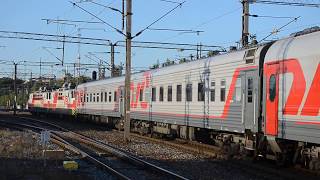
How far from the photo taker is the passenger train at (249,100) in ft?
43.0

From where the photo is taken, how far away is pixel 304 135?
13.0m

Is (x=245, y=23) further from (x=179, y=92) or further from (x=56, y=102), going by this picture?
(x=56, y=102)

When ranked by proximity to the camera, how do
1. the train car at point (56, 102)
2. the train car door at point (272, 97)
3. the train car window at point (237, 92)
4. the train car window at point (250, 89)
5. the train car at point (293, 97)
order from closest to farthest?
the train car at point (293, 97), the train car door at point (272, 97), the train car window at point (250, 89), the train car window at point (237, 92), the train car at point (56, 102)

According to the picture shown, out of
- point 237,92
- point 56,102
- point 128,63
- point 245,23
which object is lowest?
point 56,102

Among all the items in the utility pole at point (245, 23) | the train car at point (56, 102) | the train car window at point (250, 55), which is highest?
the utility pole at point (245, 23)

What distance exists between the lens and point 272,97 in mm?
14633

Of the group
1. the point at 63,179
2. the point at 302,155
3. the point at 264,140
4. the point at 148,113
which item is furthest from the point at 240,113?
the point at 148,113

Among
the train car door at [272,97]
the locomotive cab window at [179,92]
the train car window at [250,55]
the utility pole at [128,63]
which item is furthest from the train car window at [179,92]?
the train car door at [272,97]

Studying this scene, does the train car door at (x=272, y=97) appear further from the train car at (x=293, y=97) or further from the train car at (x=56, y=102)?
the train car at (x=56, y=102)

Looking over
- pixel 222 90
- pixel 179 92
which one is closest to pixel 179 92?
pixel 179 92

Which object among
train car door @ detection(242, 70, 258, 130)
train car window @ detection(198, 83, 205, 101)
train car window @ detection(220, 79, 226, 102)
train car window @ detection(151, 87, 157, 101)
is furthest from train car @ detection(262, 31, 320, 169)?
train car window @ detection(151, 87, 157, 101)

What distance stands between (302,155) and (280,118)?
3.73 feet

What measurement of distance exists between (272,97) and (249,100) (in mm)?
1529

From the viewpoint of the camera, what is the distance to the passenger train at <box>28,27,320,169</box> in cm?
1311
